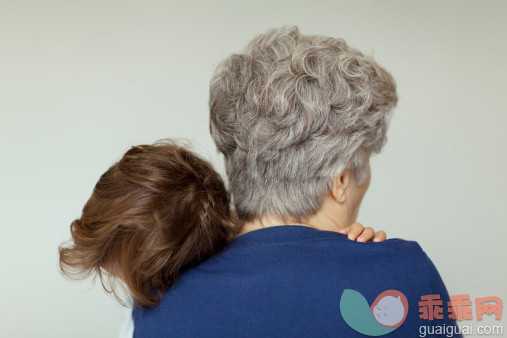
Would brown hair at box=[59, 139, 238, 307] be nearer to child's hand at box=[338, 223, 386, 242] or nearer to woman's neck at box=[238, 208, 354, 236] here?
woman's neck at box=[238, 208, 354, 236]

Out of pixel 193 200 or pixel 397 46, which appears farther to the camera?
pixel 397 46

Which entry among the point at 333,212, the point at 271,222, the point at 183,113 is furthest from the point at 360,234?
the point at 183,113

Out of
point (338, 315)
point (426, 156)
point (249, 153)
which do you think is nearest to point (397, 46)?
point (426, 156)

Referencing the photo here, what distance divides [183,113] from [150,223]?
4.01 feet

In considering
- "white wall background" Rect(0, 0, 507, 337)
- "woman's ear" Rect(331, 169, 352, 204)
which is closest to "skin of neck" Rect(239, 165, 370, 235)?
"woman's ear" Rect(331, 169, 352, 204)

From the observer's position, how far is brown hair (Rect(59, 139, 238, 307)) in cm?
97

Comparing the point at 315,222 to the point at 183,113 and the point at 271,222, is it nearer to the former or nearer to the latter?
the point at 271,222

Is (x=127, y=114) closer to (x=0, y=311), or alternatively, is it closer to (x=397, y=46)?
(x=0, y=311)

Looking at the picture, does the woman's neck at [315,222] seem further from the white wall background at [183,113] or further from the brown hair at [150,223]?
the white wall background at [183,113]

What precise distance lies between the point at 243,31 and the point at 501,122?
3.84 feet

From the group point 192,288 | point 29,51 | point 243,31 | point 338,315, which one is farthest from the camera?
point 243,31

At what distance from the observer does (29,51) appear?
6.64ft

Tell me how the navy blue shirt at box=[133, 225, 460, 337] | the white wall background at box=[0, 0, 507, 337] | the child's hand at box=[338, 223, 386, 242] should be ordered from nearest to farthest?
the navy blue shirt at box=[133, 225, 460, 337], the child's hand at box=[338, 223, 386, 242], the white wall background at box=[0, 0, 507, 337]

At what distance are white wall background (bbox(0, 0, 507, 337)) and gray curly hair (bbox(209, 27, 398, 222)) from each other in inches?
33.9
